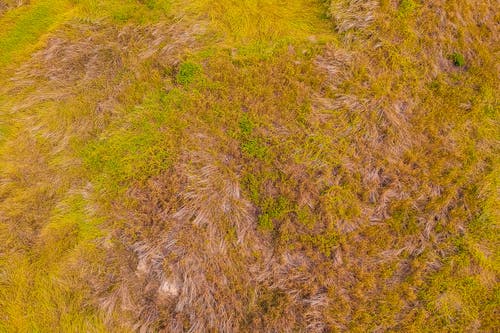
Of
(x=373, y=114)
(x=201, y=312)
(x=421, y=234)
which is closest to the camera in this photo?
(x=201, y=312)

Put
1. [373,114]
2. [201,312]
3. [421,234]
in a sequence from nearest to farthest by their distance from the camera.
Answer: [201,312]
[421,234]
[373,114]

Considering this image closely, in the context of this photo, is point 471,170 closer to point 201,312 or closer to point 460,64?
point 460,64

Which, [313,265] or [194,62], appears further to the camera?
[194,62]

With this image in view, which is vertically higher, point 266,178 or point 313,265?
point 266,178

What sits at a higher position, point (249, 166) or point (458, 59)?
point (458, 59)

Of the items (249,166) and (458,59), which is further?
(458,59)

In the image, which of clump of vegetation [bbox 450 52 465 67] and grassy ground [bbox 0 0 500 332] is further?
clump of vegetation [bbox 450 52 465 67]

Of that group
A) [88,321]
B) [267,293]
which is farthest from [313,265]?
[88,321]

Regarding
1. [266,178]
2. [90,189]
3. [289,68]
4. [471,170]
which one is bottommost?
[471,170]
